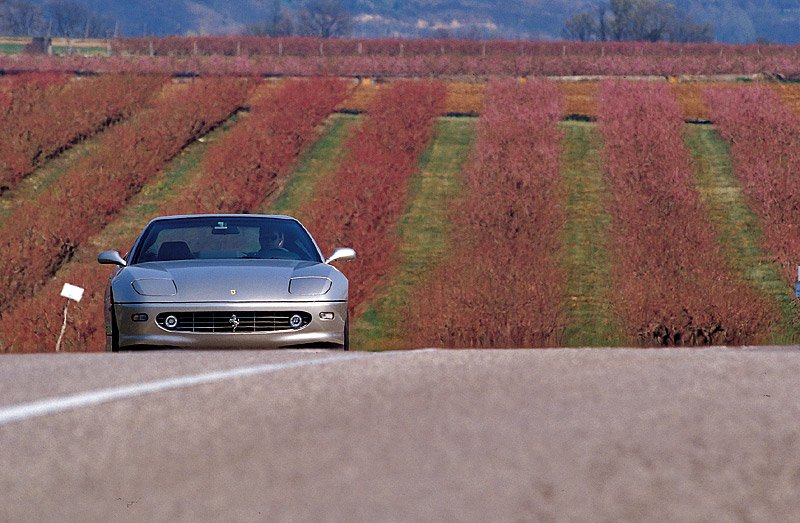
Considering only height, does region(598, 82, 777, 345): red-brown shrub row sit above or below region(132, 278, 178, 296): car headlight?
below

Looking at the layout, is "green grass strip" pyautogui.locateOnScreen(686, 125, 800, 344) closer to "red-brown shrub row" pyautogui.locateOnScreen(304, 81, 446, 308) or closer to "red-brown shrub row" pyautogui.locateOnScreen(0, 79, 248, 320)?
"red-brown shrub row" pyautogui.locateOnScreen(304, 81, 446, 308)

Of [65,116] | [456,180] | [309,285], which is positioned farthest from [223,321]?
[65,116]

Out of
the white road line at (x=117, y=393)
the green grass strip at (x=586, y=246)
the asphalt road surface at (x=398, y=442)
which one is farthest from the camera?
the green grass strip at (x=586, y=246)

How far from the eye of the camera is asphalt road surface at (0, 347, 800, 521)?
488 cm

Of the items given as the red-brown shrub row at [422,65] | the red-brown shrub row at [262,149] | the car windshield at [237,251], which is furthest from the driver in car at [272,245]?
the red-brown shrub row at [422,65]

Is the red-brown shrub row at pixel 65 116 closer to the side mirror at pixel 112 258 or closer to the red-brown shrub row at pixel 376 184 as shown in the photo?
the red-brown shrub row at pixel 376 184

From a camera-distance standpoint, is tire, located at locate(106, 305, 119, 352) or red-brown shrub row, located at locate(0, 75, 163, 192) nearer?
tire, located at locate(106, 305, 119, 352)

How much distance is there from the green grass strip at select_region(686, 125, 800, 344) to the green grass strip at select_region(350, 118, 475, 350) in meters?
6.29

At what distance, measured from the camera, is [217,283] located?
41.7 feet

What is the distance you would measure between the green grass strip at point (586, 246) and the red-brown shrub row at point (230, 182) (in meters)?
7.61

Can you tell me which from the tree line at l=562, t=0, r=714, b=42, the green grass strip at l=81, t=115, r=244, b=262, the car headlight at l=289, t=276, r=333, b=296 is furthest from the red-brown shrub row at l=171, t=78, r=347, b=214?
the tree line at l=562, t=0, r=714, b=42

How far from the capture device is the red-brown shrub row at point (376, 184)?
33.6 metres

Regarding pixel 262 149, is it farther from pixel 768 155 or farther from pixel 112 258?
pixel 112 258

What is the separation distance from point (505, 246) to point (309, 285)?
67.7 ft
